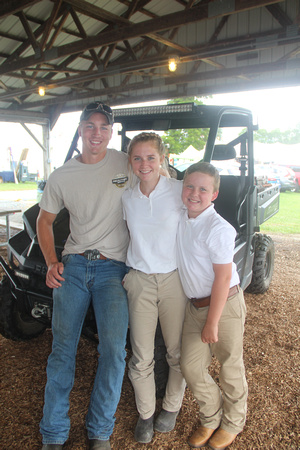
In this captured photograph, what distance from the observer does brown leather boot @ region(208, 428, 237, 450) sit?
204 centimetres

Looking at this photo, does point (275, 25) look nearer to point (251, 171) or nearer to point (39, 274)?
point (251, 171)

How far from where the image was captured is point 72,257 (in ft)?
7.34

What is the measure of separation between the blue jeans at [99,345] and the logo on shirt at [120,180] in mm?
470

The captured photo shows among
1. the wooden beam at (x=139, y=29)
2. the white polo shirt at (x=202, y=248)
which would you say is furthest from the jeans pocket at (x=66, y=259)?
the wooden beam at (x=139, y=29)

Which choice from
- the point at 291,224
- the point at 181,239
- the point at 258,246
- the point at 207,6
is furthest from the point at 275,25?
the point at 181,239

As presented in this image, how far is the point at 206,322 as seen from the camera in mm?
1958

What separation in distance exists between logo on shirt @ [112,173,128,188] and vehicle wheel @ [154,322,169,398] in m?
0.94

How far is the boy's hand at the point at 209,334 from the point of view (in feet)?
6.35

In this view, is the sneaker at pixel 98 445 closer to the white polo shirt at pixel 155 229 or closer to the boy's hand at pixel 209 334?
the boy's hand at pixel 209 334

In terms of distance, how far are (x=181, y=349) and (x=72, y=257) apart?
A: 844 millimetres

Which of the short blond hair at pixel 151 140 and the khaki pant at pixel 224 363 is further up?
the short blond hair at pixel 151 140

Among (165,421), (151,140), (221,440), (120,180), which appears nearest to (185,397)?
(165,421)

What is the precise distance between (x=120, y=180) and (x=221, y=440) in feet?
5.25

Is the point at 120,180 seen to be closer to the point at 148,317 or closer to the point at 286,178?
the point at 148,317
